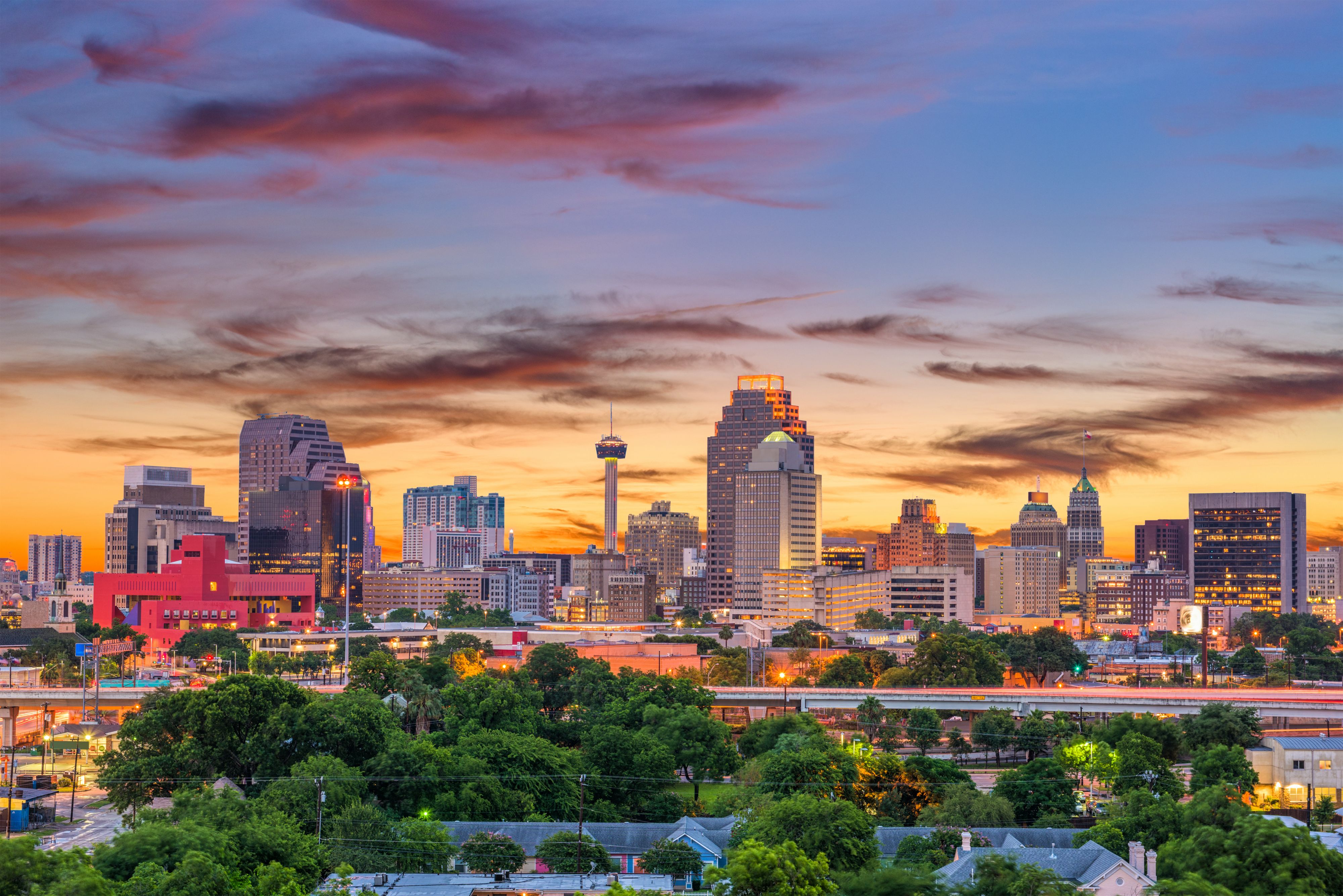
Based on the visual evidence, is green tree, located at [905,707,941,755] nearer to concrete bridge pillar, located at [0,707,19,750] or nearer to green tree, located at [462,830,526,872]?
green tree, located at [462,830,526,872]

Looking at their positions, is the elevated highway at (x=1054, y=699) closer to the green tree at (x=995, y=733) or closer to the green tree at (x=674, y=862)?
the green tree at (x=995, y=733)

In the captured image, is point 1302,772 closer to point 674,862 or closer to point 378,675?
point 674,862

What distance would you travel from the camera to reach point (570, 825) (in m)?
73.4

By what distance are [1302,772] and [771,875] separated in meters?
56.2

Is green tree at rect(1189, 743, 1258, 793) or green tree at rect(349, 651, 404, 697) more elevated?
green tree at rect(349, 651, 404, 697)

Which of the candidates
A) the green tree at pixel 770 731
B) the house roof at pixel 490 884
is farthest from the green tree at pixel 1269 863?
the green tree at pixel 770 731

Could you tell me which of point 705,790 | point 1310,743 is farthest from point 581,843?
point 1310,743

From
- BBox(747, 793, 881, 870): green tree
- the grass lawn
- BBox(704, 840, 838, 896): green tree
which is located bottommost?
the grass lawn

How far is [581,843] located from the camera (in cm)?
6644

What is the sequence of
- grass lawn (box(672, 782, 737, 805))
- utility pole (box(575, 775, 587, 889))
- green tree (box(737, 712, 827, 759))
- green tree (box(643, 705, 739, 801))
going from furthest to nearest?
green tree (box(737, 712, 827, 759)) < green tree (box(643, 705, 739, 801)) < grass lawn (box(672, 782, 737, 805)) < utility pole (box(575, 775, 587, 889))

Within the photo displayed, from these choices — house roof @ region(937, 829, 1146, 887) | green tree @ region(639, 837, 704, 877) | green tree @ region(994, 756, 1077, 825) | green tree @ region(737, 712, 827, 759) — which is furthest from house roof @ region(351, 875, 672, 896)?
green tree @ region(737, 712, 827, 759)

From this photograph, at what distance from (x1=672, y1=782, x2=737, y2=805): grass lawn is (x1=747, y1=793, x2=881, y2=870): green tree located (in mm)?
24917

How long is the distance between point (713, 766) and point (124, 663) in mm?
114995

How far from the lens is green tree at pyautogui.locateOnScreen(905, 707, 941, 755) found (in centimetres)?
11319
